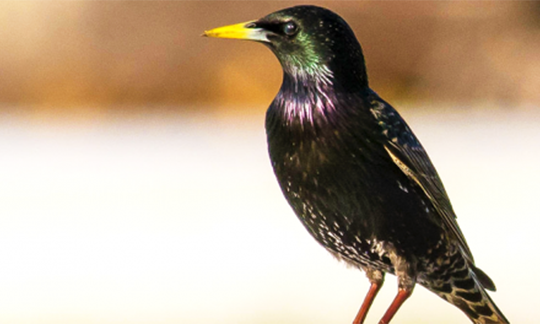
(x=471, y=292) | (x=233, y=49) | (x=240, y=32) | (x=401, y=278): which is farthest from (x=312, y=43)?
(x=233, y=49)

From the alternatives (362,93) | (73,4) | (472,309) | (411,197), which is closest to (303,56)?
(362,93)

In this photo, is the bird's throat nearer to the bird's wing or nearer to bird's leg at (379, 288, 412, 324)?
the bird's wing

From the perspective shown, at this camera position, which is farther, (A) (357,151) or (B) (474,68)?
(B) (474,68)

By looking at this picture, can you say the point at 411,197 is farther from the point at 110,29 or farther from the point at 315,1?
the point at 110,29

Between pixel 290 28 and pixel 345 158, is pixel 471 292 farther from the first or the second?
pixel 290 28

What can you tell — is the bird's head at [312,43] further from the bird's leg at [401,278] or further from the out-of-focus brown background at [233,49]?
the out-of-focus brown background at [233,49]

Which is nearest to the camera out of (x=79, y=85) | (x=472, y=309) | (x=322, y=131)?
(x=322, y=131)

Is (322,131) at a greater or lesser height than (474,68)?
lesser
